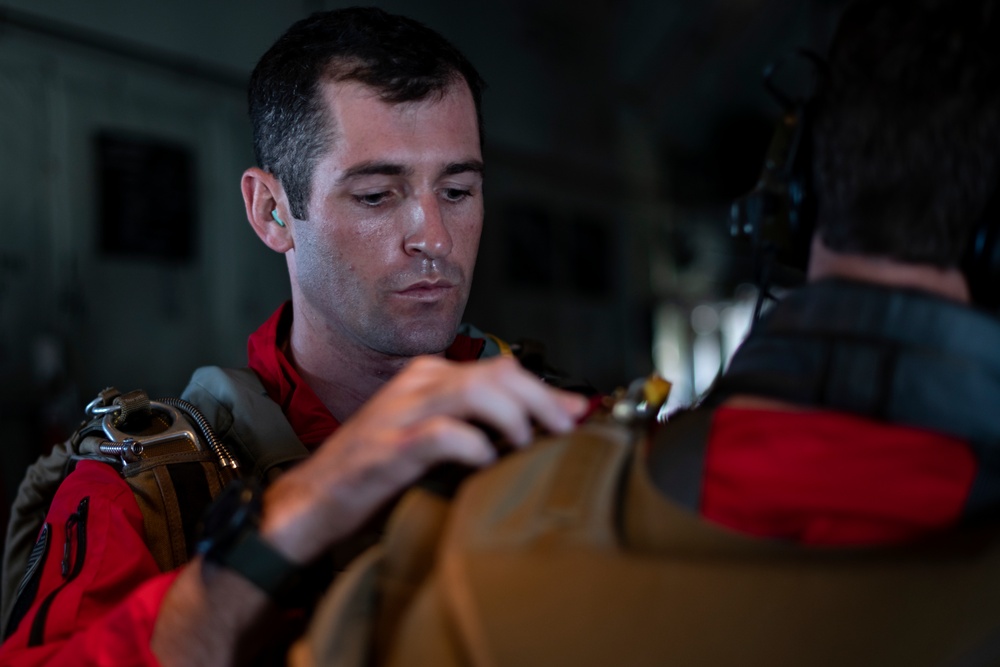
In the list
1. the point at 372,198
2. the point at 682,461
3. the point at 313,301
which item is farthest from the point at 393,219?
the point at 682,461

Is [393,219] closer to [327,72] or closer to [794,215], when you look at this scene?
[327,72]

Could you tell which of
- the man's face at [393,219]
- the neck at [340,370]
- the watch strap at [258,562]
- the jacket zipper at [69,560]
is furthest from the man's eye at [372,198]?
the watch strap at [258,562]

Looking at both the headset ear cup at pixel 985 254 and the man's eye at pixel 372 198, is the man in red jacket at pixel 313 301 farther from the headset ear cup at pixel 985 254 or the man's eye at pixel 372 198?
the headset ear cup at pixel 985 254

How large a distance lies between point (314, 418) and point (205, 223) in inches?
76.2

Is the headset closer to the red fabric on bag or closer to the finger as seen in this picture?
the red fabric on bag

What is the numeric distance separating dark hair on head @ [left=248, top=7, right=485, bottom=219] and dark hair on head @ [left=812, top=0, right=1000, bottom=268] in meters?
0.79

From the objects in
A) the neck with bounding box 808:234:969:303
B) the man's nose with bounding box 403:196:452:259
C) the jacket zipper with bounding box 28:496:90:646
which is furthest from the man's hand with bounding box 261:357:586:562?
the man's nose with bounding box 403:196:452:259

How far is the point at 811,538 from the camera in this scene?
0.63 meters

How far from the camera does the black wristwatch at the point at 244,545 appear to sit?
0.74m

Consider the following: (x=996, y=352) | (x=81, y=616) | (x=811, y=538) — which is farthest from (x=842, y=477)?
(x=81, y=616)

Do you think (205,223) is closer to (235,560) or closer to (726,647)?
(235,560)

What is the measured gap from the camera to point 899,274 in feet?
2.29

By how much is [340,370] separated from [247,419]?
240 millimetres

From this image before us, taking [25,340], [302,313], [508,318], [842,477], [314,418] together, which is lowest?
[508,318]
